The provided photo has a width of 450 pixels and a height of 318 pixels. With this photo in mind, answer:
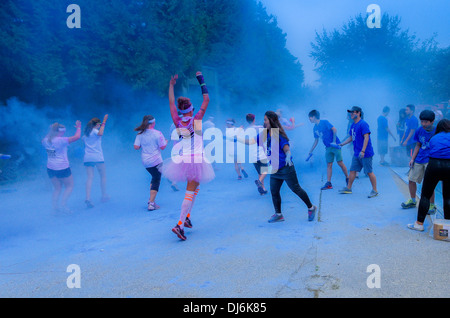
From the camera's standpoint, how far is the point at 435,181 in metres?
4.51

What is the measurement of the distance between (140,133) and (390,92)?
26939 millimetres

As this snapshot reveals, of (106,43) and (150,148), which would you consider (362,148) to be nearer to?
(150,148)

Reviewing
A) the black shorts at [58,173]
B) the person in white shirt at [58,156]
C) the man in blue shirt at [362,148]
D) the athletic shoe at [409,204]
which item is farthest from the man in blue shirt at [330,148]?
the black shorts at [58,173]

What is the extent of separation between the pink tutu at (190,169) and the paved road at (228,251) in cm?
81

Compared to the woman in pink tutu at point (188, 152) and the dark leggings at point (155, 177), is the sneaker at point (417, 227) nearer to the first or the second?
the woman in pink tutu at point (188, 152)

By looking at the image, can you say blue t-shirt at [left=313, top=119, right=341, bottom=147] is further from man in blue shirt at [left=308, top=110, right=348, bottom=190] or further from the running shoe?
the running shoe

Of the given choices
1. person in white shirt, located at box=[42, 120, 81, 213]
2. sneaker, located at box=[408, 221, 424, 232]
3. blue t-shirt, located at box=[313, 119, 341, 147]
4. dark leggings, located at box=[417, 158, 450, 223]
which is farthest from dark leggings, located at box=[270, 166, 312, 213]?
person in white shirt, located at box=[42, 120, 81, 213]

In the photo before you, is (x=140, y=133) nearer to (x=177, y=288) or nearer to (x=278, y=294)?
(x=177, y=288)

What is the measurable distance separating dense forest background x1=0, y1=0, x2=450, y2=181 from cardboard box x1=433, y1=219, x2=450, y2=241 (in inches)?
421

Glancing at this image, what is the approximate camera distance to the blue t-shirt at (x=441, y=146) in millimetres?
4355

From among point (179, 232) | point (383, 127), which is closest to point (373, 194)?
point (179, 232)

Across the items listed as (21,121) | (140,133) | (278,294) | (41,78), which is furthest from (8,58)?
(278,294)

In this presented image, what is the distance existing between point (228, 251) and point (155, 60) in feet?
38.8

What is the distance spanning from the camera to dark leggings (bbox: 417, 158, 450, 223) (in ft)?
14.4
